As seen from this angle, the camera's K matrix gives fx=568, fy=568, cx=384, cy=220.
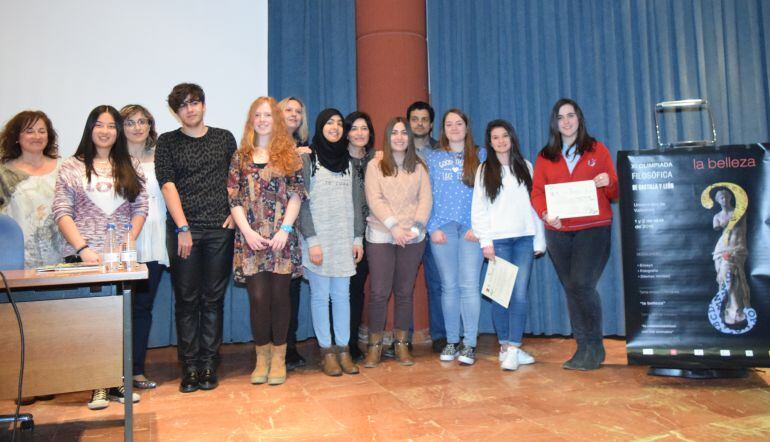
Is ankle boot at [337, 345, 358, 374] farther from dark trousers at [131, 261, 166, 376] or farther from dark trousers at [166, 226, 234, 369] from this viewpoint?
dark trousers at [131, 261, 166, 376]

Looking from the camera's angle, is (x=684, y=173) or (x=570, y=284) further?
(x=570, y=284)

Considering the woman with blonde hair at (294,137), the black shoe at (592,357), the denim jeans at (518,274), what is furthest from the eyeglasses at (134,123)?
the black shoe at (592,357)

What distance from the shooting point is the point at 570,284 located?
311 centimetres

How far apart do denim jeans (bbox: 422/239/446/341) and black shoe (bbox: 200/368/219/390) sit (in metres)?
1.46

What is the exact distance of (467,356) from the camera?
3.27 meters

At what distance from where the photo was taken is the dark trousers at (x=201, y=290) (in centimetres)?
294

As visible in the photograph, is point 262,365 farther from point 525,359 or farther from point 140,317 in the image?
point 525,359

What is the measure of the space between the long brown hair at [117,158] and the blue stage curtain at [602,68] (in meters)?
2.28

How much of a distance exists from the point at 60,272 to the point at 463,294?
6.82 feet

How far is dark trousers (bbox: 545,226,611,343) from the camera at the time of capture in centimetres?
304

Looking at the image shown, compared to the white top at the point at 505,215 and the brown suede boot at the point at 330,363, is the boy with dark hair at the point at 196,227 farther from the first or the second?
the white top at the point at 505,215

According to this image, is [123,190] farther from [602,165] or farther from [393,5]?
[602,165]

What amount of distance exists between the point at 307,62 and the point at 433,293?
6.30 feet

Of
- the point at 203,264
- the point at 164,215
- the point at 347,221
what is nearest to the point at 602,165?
the point at 347,221
